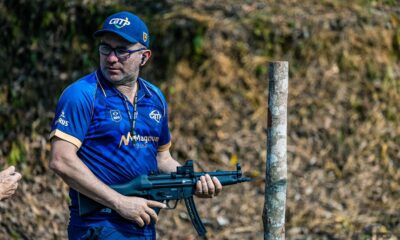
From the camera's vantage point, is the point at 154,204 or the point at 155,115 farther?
the point at 155,115

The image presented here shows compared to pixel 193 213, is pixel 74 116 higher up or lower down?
higher up

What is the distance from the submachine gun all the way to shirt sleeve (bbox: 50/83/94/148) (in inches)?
15.3

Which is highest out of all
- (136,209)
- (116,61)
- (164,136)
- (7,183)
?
(116,61)

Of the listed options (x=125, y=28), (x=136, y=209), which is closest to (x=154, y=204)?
(x=136, y=209)

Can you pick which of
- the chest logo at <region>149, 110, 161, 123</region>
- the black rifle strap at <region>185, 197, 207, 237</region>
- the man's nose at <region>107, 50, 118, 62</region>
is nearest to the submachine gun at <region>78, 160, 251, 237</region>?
the black rifle strap at <region>185, 197, 207, 237</region>

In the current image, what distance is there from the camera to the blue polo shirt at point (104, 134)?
17.5 feet

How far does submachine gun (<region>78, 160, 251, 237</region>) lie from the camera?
545 cm

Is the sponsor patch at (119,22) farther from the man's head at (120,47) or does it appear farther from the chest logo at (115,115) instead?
the chest logo at (115,115)

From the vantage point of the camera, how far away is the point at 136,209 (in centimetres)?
543

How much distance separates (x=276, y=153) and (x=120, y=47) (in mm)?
1253

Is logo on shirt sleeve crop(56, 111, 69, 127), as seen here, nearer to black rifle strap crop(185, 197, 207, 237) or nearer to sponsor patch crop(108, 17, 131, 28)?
sponsor patch crop(108, 17, 131, 28)

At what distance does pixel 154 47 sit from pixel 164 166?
15.5ft

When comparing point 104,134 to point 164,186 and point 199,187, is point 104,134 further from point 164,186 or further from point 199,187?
point 199,187

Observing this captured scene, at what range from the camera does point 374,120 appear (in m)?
Answer: 10.6
